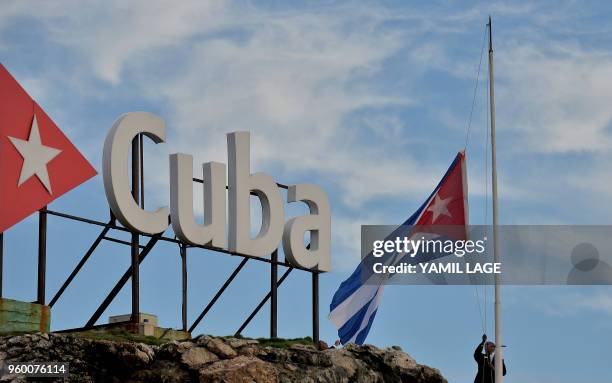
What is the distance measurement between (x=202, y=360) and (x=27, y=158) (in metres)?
7.76

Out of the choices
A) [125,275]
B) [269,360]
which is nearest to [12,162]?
[125,275]

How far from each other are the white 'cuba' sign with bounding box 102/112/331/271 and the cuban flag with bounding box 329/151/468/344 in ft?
6.22

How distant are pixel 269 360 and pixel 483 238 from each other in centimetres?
919

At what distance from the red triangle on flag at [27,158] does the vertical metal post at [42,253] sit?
0.41 meters

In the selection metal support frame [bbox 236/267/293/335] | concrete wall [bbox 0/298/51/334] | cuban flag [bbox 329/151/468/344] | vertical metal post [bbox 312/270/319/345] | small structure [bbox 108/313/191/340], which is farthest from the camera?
vertical metal post [bbox 312/270/319/345]

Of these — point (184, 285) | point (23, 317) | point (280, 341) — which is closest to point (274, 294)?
point (280, 341)

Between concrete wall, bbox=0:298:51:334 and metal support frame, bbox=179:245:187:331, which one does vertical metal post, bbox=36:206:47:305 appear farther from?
metal support frame, bbox=179:245:187:331

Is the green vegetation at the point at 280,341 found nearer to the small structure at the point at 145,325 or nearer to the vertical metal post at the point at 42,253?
the small structure at the point at 145,325

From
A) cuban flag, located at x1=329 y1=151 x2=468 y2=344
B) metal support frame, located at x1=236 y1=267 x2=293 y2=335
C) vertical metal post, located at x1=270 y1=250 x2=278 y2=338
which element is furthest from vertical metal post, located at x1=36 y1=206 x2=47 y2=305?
cuban flag, located at x1=329 y1=151 x2=468 y2=344

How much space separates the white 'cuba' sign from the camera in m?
42.8

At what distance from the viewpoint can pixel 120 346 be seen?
40750mm

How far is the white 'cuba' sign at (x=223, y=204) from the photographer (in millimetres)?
42781

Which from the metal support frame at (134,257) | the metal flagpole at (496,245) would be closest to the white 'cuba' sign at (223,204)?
the metal support frame at (134,257)

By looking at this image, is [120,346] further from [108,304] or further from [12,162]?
[12,162]
